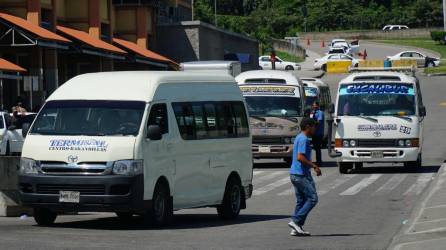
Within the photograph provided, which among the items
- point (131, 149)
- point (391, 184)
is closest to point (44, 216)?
point (131, 149)

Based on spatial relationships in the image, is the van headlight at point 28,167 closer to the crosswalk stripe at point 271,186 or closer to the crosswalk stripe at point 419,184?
the crosswalk stripe at point 271,186

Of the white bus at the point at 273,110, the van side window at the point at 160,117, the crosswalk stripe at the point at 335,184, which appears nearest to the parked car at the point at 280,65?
the white bus at the point at 273,110

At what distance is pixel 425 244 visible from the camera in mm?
15578

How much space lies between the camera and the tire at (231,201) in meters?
20.0

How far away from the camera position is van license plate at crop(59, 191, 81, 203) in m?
17.1

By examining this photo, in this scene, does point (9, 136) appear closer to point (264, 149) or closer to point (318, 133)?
point (264, 149)

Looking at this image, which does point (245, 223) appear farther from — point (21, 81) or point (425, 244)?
point (21, 81)

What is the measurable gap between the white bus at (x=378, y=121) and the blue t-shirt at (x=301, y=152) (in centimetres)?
1335

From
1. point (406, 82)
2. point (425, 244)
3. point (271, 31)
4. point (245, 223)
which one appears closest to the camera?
point (425, 244)

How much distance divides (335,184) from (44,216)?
37.8ft

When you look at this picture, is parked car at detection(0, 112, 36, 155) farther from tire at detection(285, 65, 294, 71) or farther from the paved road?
tire at detection(285, 65, 294, 71)

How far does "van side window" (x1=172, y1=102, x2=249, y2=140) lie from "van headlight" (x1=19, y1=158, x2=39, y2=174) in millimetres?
2423

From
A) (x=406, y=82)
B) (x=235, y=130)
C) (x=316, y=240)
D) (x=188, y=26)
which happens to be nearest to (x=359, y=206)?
(x=235, y=130)

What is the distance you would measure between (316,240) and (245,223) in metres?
2.88
